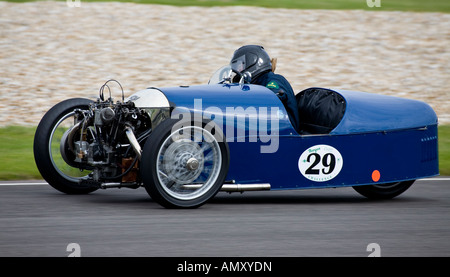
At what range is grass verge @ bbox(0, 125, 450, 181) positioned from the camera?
9414mm

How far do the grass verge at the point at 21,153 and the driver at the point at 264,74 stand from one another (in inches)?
113

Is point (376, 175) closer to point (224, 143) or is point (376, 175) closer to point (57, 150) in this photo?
point (224, 143)

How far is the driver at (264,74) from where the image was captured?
25.7 feet

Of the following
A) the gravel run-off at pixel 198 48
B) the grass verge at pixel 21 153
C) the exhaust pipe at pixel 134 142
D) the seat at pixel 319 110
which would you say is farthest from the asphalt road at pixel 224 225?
the gravel run-off at pixel 198 48

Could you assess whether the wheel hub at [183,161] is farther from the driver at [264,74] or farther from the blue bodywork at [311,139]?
the driver at [264,74]

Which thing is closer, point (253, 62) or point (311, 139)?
point (311, 139)

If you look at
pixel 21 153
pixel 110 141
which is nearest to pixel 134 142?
pixel 110 141

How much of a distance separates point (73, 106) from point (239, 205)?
75.0 inches

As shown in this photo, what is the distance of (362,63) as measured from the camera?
57.8 ft

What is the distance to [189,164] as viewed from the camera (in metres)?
7.08

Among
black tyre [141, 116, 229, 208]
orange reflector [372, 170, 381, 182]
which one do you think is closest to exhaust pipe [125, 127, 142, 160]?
black tyre [141, 116, 229, 208]

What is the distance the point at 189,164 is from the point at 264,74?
4.82 ft

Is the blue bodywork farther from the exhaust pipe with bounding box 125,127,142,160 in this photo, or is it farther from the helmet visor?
the helmet visor
